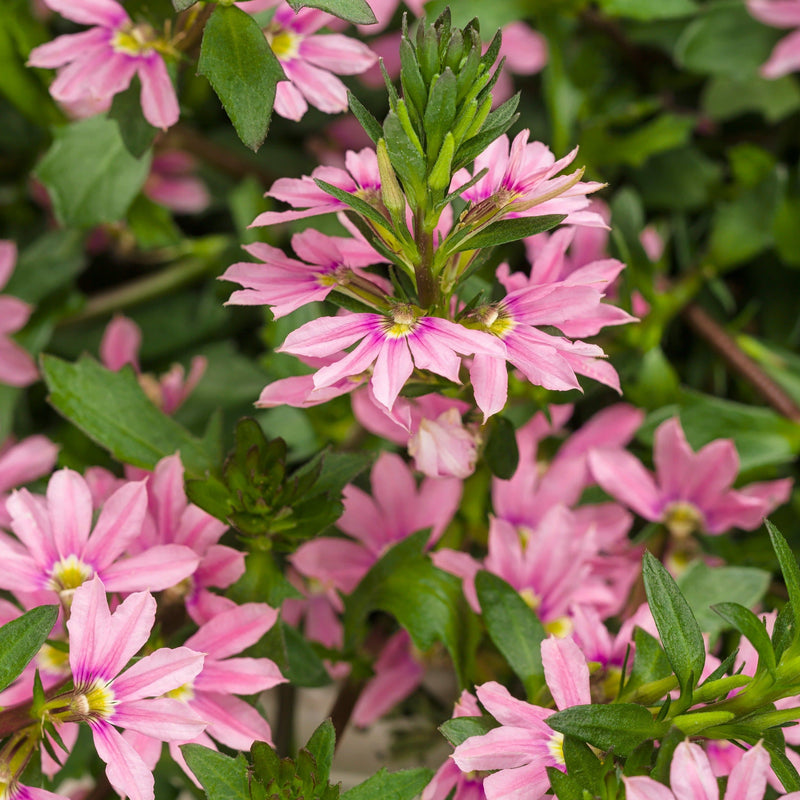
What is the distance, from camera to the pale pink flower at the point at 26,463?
0.72 metres

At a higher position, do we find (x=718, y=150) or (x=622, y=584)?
(x=718, y=150)

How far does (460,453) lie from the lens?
1.69 ft

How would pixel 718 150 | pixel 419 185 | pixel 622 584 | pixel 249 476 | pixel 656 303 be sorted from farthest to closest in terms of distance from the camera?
pixel 718 150
pixel 656 303
pixel 622 584
pixel 249 476
pixel 419 185

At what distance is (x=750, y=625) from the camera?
47 centimetres

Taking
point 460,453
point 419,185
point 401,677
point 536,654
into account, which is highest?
point 419,185

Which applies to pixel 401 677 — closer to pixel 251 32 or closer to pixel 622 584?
pixel 622 584

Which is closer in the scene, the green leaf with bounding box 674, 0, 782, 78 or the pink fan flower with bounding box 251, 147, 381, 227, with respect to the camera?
the pink fan flower with bounding box 251, 147, 381, 227

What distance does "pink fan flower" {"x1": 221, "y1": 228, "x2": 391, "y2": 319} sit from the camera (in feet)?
1.62

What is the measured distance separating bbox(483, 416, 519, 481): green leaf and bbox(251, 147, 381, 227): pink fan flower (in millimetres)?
149

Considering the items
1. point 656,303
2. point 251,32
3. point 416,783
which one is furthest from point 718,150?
point 416,783

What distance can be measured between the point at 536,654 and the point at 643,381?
Result: 11.6 inches

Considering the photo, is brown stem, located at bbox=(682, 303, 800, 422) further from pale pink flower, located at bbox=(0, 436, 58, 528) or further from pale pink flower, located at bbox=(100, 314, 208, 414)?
pale pink flower, located at bbox=(0, 436, 58, 528)

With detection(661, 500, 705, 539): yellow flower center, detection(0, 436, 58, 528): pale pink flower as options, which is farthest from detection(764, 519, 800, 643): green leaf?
detection(0, 436, 58, 528): pale pink flower

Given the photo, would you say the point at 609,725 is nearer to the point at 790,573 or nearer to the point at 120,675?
the point at 790,573
